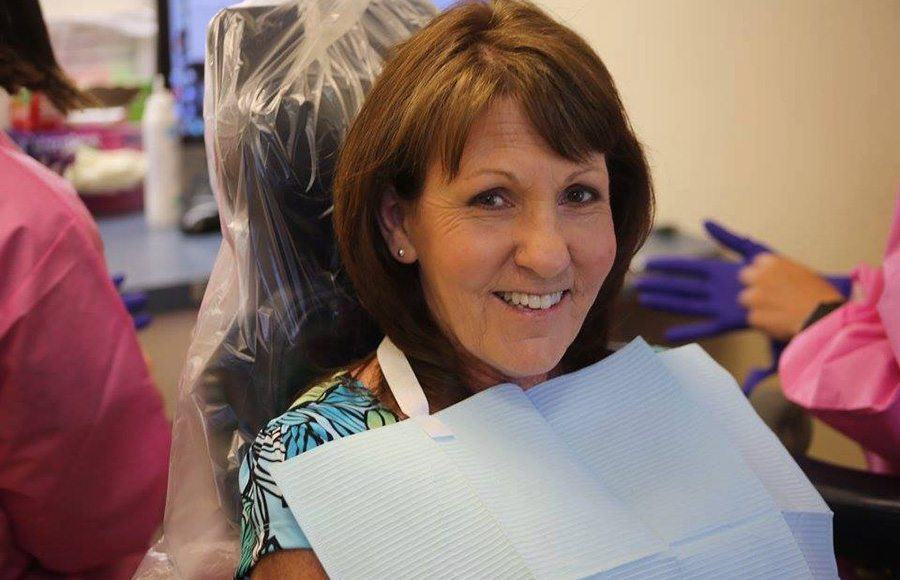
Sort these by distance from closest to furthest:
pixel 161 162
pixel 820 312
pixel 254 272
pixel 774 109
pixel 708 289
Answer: pixel 254 272 < pixel 820 312 < pixel 708 289 < pixel 774 109 < pixel 161 162

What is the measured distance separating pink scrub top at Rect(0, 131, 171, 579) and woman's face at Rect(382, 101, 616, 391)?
17.0 inches

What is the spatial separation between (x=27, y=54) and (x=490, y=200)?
0.81 meters

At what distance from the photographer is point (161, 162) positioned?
105 inches

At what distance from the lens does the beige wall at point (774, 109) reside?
2283 millimetres

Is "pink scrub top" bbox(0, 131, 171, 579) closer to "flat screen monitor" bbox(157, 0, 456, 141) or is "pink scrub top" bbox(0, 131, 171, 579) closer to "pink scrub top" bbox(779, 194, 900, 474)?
"pink scrub top" bbox(779, 194, 900, 474)

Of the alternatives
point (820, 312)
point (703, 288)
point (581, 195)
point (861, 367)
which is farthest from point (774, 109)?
point (581, 195)

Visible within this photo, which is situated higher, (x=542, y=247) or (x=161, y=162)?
(x=542, y=247)

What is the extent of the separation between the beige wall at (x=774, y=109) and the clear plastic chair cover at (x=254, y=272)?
106 cm

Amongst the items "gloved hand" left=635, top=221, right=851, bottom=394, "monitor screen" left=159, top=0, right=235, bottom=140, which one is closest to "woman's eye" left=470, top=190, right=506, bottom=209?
"gloved hand" left=635, top=221, right=851, bottom=394

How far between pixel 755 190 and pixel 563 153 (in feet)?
4.85

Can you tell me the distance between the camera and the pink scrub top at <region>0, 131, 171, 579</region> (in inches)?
50.8

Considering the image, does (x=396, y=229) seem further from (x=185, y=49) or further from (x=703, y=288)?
(x=185, y=49)

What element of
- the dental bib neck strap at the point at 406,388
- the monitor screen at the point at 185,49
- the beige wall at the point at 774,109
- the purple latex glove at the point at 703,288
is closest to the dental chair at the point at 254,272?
the dental bib neck strap at the point at 406,388

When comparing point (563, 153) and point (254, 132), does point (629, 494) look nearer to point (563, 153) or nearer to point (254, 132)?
point (563, 153)
